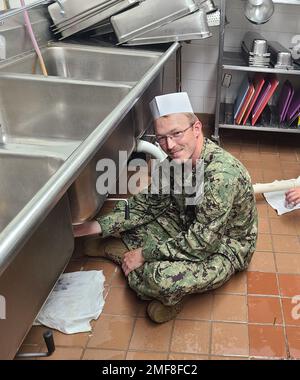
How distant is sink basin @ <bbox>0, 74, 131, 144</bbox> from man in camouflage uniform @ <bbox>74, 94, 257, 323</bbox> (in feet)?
0.82

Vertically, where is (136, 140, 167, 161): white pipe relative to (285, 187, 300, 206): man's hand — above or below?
above

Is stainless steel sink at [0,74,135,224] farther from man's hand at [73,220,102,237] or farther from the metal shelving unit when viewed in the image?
the metal shelving unit

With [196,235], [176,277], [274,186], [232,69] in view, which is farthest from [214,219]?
[232,69]

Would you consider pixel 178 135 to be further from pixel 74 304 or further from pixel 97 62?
pixel 97 62

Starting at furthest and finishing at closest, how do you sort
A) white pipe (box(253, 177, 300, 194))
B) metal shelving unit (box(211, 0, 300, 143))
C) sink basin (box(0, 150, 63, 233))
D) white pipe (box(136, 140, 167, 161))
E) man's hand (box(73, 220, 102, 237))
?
metal shelving unit (box(211, 0, 300, 143)) → white pipe (box(253, 177, 300, 194)) → white pipe (box(136, 140, 167, 161)) → man's hand (box(73, 220, 102, 237)) → sink basin (box(0, 150, 63, 233))

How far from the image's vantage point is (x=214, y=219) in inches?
47.0

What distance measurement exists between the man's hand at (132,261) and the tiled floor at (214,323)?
0.33ft

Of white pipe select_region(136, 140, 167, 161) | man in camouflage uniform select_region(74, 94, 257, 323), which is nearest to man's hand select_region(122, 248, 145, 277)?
man in camouflage uniform select_region(74, 94, 257, 323)

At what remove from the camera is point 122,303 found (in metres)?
1.40

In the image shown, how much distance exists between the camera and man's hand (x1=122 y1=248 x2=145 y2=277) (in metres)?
1.39

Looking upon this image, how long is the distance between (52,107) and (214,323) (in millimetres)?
999

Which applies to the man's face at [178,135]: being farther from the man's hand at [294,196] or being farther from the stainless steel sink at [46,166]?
the man's hand at [294,196]

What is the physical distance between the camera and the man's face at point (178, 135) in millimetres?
1172

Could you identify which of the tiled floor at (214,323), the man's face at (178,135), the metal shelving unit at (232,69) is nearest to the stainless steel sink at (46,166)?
the man's face at (178,135)
